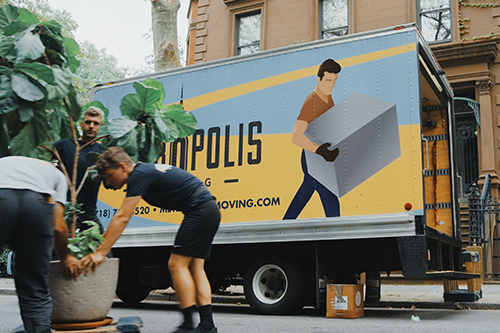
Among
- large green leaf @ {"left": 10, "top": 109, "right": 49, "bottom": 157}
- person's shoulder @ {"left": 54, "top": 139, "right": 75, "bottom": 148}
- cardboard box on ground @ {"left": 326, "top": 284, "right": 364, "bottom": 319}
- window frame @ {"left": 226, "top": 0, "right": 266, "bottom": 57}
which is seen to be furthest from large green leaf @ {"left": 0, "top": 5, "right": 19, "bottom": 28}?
window frame @ {"left": 226, "top": 0, "right": 266, "bottom": 57}

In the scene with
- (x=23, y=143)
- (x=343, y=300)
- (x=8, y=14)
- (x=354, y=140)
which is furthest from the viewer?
(x=354, y=140)

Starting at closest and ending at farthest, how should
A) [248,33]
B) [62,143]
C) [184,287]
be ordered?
[184,287] < [62,143] < [248,33]

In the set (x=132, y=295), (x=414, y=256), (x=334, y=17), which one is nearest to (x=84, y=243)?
(x=414, y=256)

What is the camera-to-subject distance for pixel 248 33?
1898cm

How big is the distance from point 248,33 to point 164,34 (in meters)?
6.29

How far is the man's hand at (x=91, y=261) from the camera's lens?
4023mm

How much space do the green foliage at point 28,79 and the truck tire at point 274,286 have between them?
381 cm

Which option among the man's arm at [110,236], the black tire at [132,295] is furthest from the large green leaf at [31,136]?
the black tire at [132,295]

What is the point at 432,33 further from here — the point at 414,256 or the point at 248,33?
the point at 414,256

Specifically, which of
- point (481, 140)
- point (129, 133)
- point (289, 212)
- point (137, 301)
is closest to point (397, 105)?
point (289, 212)

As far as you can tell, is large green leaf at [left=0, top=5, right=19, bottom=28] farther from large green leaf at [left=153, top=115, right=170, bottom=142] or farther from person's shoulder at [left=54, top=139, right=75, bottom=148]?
large green leaf at [left=153, top=115, right=170, bottom=142]

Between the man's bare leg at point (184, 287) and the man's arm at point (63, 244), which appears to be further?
the man's bare leg at point (184, 287)

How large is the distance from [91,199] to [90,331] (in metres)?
1.92

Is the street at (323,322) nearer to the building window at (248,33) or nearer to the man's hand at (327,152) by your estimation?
the man's hand at (327,152)
